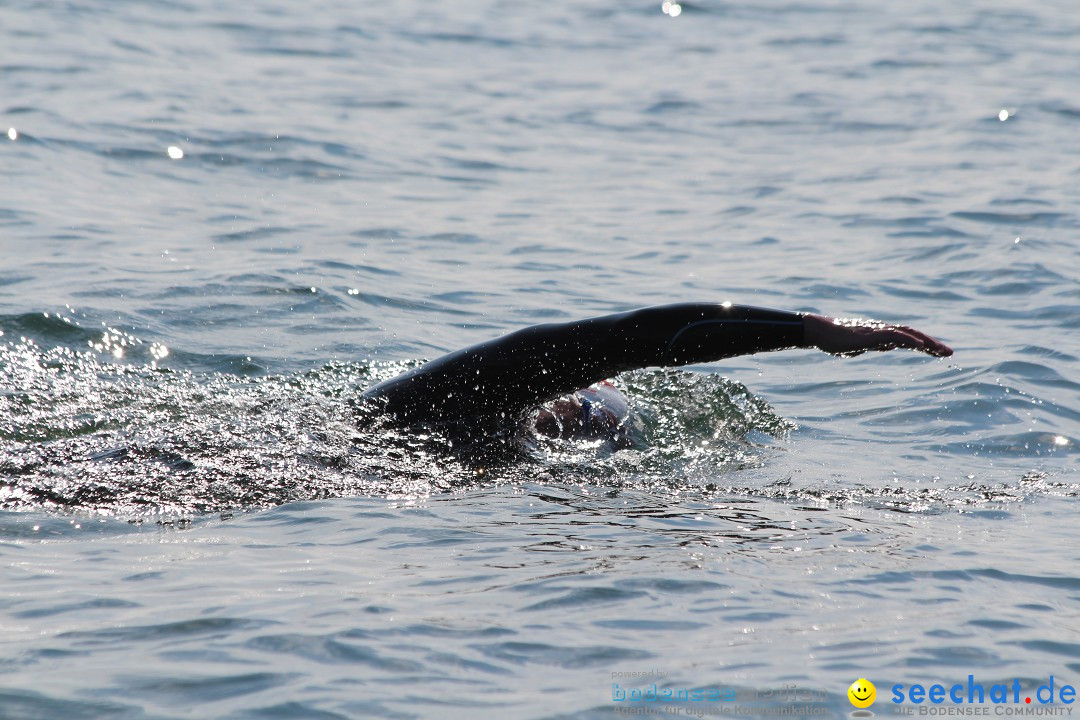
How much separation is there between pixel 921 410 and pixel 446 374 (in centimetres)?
367

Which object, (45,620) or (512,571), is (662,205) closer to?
(512,571)

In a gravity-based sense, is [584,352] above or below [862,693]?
above

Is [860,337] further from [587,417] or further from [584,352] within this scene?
[587,417]

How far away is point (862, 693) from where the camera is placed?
445 centimetres

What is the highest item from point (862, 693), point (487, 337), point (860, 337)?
point (860, 337)

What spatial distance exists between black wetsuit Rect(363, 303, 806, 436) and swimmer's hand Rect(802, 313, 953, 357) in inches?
2.5

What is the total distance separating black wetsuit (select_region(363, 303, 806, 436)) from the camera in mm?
6039

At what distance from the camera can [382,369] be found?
8938mm

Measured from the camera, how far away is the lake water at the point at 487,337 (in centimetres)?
472

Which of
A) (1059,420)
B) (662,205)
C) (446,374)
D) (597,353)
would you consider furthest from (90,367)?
(662,205)

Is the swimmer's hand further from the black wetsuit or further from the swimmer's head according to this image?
the swimmer's head

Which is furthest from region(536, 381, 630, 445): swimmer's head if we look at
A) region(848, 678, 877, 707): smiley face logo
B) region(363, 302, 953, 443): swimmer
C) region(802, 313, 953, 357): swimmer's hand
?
region(848, 678, 877, 707): smiley face logo

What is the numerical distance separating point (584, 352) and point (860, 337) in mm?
1248

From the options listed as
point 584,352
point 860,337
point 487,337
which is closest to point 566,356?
point 584,352
